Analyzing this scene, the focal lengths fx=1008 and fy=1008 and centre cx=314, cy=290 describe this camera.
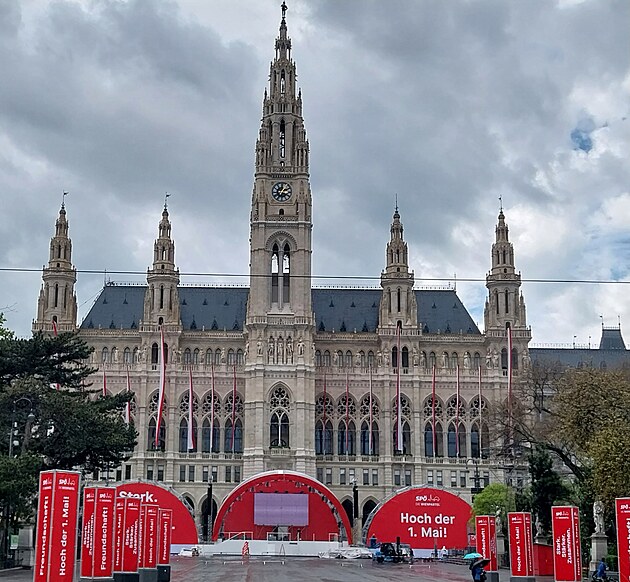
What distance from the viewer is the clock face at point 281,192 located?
364 ft

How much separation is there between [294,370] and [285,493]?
1655 centimetres

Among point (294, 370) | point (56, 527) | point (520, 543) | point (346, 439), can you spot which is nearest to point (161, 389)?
point (294, 370)

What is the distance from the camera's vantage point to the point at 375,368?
109062mm

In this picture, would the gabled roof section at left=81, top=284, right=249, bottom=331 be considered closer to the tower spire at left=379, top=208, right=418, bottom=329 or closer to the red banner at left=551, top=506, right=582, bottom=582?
the tower spire at left=379, top=208, right=418, bottom=329

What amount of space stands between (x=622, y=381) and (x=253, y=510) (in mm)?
42373

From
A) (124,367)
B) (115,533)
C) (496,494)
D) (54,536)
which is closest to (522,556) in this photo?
(115,533)

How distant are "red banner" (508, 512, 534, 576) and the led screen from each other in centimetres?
5205

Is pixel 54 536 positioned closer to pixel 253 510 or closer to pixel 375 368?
pixel 253 510

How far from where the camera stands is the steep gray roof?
114062 mm

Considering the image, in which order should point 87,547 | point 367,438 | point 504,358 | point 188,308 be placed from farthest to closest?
point 188,308
point 504,358
point 367,438
point 87,547

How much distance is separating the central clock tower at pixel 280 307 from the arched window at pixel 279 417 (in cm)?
10

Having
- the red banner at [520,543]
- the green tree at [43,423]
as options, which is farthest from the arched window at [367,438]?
the red banner at [520,543]

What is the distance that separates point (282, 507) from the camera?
9181 cm

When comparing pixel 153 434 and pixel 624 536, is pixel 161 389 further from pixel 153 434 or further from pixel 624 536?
pixel 624 536
